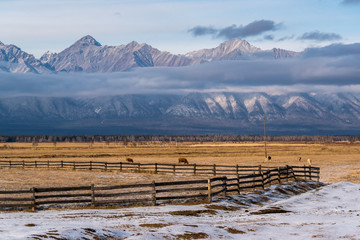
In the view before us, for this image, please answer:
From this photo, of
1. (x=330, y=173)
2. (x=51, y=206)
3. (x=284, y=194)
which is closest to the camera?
(x=51, y=206)

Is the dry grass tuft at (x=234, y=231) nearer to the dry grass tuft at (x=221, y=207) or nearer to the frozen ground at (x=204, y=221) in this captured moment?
the frozen ground at (x=204, y=221)

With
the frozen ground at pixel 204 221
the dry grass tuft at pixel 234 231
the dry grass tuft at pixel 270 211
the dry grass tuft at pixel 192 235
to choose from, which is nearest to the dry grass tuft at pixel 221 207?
the frozen ground at pixel 204 221

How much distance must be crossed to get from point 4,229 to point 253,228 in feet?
35.1

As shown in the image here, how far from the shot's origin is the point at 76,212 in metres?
27.5

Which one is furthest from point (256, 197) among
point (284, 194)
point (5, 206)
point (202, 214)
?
point (5, 206)

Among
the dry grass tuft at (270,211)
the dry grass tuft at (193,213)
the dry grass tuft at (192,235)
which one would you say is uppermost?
the dry grass tuft at (193,213)

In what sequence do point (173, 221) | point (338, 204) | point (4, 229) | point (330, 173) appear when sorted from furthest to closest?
point (330, 173) → point (338, 204) → point (173, 221) → point (4, 229)

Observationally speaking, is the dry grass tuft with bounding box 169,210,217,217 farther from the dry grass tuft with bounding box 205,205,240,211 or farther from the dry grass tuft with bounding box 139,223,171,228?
the dry grass tuft with bounding box 139,223,171,228

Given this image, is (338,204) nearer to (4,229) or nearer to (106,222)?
(106,222)

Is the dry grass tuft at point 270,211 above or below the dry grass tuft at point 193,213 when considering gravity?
below

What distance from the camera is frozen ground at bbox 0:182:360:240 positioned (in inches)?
859

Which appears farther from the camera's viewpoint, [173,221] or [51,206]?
[51,206]

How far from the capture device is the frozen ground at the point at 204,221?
2181 centimetres

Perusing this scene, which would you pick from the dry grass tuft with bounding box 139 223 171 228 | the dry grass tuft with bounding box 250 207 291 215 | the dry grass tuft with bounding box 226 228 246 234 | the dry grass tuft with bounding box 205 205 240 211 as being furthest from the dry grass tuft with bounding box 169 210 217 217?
the dry grass tuft with bounding box 226 228 246 234
